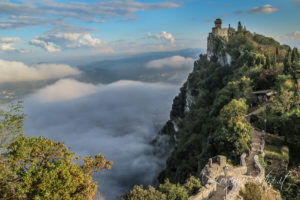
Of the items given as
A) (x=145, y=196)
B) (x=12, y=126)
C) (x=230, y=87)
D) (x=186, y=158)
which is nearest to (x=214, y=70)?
(x=230, y=87)

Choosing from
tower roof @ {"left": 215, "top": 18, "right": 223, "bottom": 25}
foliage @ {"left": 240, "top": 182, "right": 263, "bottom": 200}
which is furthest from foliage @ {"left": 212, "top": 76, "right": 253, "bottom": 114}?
tower roof @ {"left": 215, "top": 18, "right": 223, "bottom": 25}

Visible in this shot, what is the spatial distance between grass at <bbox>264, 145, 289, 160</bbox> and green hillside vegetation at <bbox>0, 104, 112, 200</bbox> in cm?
2158

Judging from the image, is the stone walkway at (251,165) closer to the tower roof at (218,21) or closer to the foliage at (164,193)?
the foliage at (164,193)

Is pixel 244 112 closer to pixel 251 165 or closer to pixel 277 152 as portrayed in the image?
pixel 277 152

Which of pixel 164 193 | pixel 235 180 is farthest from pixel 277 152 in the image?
pixel 164 193

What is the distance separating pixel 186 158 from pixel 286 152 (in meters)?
28.5

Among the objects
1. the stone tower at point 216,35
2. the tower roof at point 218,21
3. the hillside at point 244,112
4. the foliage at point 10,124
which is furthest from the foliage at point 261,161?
the tower roof at point 218,21

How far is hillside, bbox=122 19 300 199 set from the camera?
26391 millimetres

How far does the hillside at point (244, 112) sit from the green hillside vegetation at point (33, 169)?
44.2ft

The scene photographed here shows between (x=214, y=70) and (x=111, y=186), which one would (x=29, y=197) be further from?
(x=111, y=186)

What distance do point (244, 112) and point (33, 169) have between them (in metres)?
30.2

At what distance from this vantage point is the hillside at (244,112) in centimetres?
2639

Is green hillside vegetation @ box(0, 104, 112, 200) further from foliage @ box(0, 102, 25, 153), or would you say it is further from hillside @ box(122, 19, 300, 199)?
hillside @ box(122, 19, 300, 199)

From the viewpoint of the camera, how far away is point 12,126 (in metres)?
14.0
